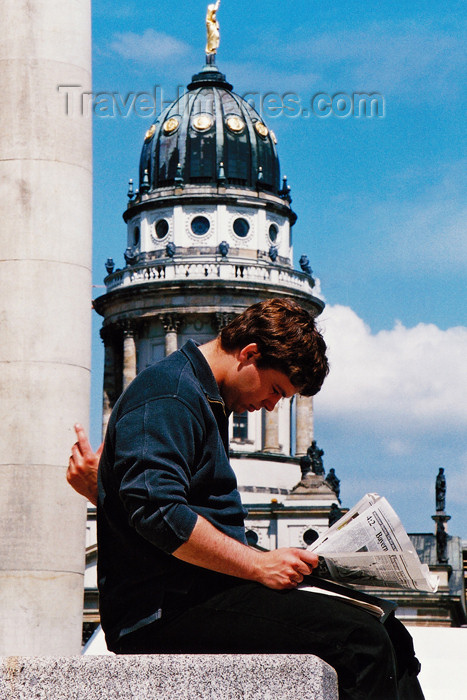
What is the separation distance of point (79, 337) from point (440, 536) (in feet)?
176

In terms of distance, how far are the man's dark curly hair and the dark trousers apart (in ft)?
2.61

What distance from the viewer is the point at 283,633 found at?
4.94 m

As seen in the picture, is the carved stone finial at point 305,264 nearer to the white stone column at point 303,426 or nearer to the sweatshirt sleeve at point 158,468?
the white stone column at point 303,426

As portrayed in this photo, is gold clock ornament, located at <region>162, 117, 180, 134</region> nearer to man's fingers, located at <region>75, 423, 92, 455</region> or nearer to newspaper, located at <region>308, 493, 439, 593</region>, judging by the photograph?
man's fingers, located at <region>75, 423, 92, 455</region>

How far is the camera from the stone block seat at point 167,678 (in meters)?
4.60

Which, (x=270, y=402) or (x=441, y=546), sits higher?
(x=270, y=402)

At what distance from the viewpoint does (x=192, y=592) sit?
16.5ft

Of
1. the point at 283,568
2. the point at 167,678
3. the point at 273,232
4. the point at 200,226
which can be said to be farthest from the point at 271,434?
the point at 167,678

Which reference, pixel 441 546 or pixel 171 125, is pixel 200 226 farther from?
pixel 441 546

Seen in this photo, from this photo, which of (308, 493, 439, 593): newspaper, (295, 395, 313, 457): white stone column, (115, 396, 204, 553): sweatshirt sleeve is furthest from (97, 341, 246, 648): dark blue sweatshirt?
(295, 395, 313, 457): white stone column

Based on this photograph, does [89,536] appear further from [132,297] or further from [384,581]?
[384,581]

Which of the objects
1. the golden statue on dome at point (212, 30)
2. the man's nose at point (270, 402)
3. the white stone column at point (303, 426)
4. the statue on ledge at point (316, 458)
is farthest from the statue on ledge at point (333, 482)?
the man's nose at point (270, 402)

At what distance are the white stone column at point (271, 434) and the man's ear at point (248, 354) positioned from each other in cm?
7600

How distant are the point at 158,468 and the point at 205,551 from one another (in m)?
0.32
